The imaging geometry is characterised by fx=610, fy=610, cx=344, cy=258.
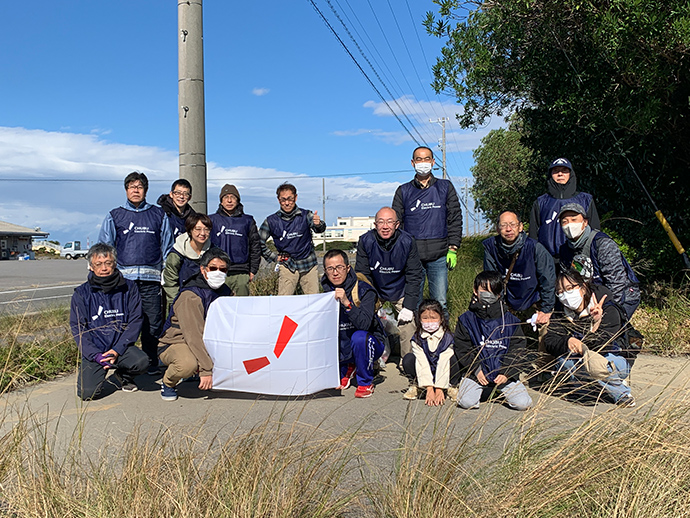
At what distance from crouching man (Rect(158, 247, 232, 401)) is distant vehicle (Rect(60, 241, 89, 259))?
58.6 m

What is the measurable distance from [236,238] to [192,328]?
173cm

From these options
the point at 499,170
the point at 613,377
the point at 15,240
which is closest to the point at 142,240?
the point at 613,377

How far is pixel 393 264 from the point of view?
6.19 meters

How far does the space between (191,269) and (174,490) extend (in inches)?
125

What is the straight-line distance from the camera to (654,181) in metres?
10.1

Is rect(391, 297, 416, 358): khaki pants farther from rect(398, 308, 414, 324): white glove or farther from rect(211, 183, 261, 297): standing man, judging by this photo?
rect(211, 183, 261, 297): standing man

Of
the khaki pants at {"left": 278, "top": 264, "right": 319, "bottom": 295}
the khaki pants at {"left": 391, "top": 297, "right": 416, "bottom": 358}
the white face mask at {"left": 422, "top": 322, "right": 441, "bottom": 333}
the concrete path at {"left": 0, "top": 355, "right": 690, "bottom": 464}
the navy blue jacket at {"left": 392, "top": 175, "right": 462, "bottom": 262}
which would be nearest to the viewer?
the concrete path at {"left": 0, "top": 355, "right": 690, "bottom": 464}

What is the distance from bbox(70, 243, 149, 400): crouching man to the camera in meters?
5.50

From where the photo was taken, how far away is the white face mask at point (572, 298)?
5.22 meters

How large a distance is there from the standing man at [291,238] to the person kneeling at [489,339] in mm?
2347

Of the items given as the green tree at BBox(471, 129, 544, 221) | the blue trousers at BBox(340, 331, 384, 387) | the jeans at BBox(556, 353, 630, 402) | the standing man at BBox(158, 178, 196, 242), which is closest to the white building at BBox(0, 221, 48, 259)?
the green tree at BBox(471, 129, 544, 221)

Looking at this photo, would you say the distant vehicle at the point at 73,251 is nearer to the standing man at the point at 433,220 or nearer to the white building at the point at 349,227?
the standing man at the point at 433,220

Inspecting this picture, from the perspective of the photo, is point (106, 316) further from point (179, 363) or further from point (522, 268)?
point (522, 268)

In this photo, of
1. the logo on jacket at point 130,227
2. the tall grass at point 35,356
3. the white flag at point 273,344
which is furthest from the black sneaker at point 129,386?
the logo on jacket at point 130,227
